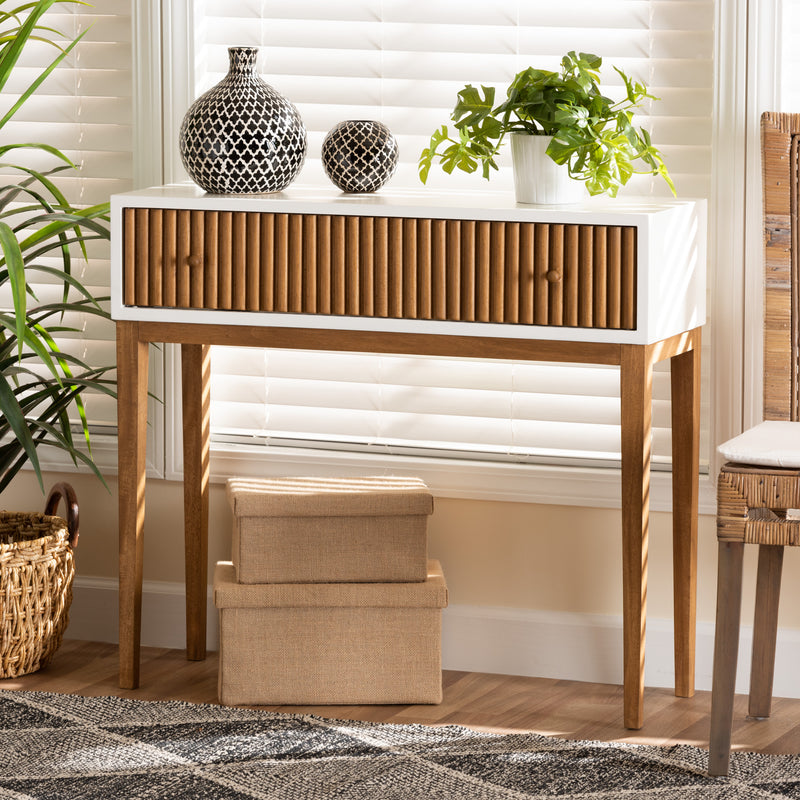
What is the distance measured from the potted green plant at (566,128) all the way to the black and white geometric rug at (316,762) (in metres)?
0.93

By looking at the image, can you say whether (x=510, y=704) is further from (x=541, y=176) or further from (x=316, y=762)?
(x=541, y=176)

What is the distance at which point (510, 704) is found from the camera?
2572 mm

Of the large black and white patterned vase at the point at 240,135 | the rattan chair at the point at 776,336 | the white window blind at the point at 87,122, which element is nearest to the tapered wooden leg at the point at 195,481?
the white window blind at the point at 87,122

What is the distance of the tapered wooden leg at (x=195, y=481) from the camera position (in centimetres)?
278

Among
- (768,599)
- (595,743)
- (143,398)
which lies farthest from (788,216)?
(143,398)

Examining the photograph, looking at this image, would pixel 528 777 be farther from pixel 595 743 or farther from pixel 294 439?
pixel 294 439

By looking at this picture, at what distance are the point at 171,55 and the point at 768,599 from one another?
1.56 metres

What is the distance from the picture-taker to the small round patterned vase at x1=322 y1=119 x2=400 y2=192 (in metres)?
2.50

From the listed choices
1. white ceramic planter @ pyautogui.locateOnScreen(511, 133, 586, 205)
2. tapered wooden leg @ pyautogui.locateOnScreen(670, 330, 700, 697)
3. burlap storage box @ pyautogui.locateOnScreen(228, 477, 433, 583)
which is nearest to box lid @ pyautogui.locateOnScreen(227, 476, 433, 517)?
burlap storage box @ pyautogui.locateOnScreen(228, 477, 433, 583)

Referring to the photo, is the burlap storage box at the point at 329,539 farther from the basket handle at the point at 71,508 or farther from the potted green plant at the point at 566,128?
the potted green plant at the point at 566,128

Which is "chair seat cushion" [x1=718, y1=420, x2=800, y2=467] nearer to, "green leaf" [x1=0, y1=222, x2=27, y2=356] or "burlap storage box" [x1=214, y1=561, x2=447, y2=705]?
"burlap storage box" [x1=214, y1=561, x2=447, y2=705]

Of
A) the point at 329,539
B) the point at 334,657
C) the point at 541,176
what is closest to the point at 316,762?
the point at 334,657

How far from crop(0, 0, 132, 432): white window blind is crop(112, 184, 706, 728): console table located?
0.42 meters

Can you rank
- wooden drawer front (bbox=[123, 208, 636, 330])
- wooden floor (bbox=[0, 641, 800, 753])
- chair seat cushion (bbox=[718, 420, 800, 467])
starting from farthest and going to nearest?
wooden floor (bbox=[0, 641, 800, 753]) < wooden drawer front (bbox=[123, 208, 636, 330]) < chair seat cushion (bbox=[718, 420, 800, 467])
